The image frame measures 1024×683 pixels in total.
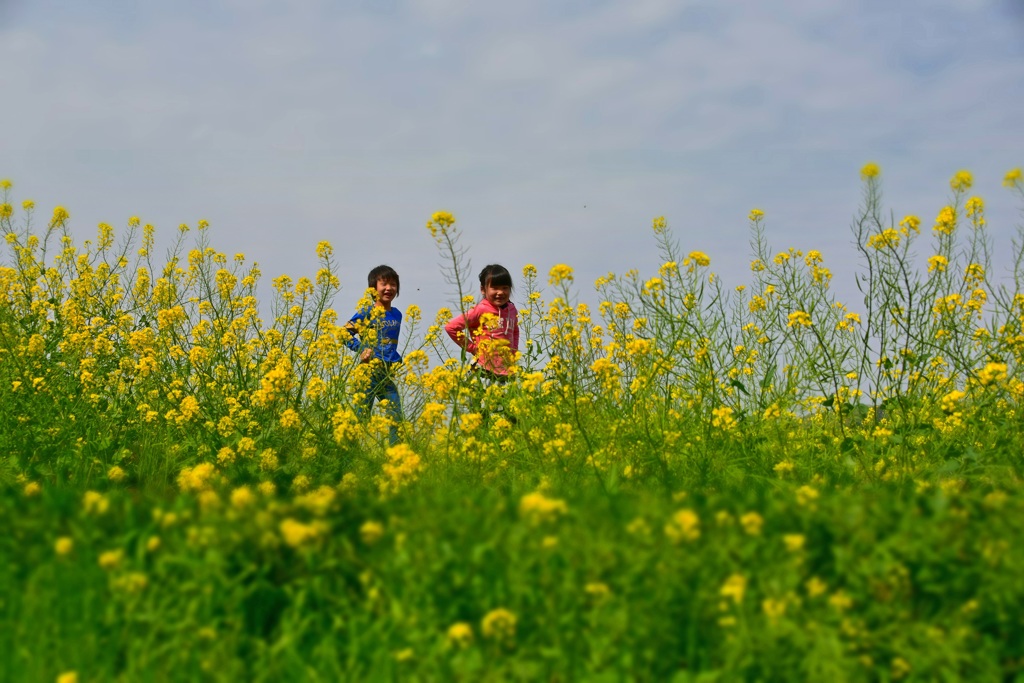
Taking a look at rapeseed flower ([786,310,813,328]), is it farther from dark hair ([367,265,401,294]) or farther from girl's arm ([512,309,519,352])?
dark hair ([367,265,401,294])

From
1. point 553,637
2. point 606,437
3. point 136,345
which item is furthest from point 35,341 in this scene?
point 553,637

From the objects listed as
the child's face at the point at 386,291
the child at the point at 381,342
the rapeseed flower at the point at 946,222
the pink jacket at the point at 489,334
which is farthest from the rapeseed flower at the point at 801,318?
the child's face at the point at 386,291

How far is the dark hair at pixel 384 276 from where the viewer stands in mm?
8523

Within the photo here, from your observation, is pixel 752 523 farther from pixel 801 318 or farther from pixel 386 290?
pixel 386 290

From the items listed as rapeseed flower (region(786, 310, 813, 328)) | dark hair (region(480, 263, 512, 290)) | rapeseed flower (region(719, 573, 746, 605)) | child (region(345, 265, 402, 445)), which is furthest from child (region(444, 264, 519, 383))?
rapeseed flower (region(719, 573, 746, 605))

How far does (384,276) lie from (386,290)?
5.2 inches

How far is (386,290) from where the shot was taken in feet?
27.9

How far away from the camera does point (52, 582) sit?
9.29 ft

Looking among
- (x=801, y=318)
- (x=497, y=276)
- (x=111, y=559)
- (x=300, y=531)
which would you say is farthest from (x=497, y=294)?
(x=111, y=559)

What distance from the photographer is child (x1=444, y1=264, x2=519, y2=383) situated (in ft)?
23.2

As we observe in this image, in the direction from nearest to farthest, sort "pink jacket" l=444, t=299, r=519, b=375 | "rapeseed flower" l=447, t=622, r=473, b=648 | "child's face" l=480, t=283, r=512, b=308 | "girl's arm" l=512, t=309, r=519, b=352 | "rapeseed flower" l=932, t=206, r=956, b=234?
"rapeseed flower" l=447, t=622, r=473, b=648 → "rapeseed flower" l=932, t=206, r=956, b=234 → "pink jacket" l=444, t=299, r=519, b=375 → "girl's arm" l=512, t=309, r=519, b=352 → "child's face" l=480, t=283, r=512, b=308

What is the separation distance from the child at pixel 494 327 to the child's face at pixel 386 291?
68cm

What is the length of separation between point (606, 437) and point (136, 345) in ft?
11.1

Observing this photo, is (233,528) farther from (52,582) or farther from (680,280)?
(680,280)
